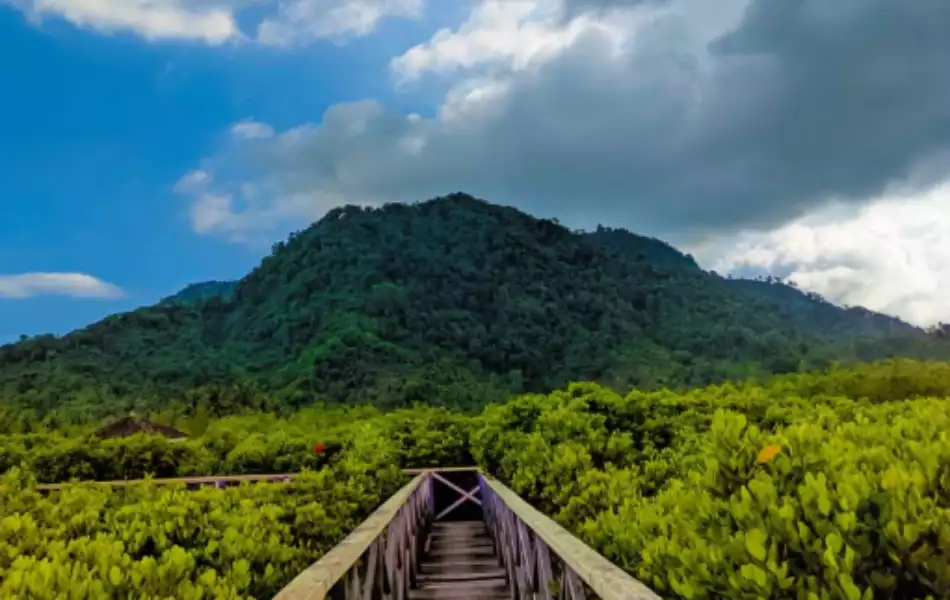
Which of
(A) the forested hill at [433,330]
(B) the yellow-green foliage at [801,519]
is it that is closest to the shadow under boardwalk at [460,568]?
(B) the yellow-green foliage at [801,519]

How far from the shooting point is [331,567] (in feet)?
9.52

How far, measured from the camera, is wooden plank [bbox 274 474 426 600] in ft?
8.26

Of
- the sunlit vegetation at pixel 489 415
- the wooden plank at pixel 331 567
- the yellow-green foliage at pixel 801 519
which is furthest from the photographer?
the wooden plank at pixel 331 567

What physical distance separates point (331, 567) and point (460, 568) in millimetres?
4530

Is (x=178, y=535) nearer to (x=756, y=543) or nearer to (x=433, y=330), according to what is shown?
(x=756, y=543)

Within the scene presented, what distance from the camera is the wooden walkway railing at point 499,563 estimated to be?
8.47ft

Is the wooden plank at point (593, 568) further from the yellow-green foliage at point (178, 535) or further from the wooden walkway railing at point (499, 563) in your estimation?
the yellow-green foliage at point (178, 535)

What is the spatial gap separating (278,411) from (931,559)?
3817 cm

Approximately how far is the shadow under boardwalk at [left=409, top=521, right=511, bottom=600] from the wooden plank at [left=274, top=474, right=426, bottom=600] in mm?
1632

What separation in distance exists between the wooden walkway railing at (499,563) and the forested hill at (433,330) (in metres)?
32.5

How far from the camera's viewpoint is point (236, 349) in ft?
193

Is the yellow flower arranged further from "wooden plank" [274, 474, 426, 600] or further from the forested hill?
the forested hill

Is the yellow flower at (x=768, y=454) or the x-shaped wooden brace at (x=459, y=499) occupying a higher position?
the yellow flower at (x=768, y=454)

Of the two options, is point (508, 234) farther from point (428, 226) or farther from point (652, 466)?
point (652, 466)
